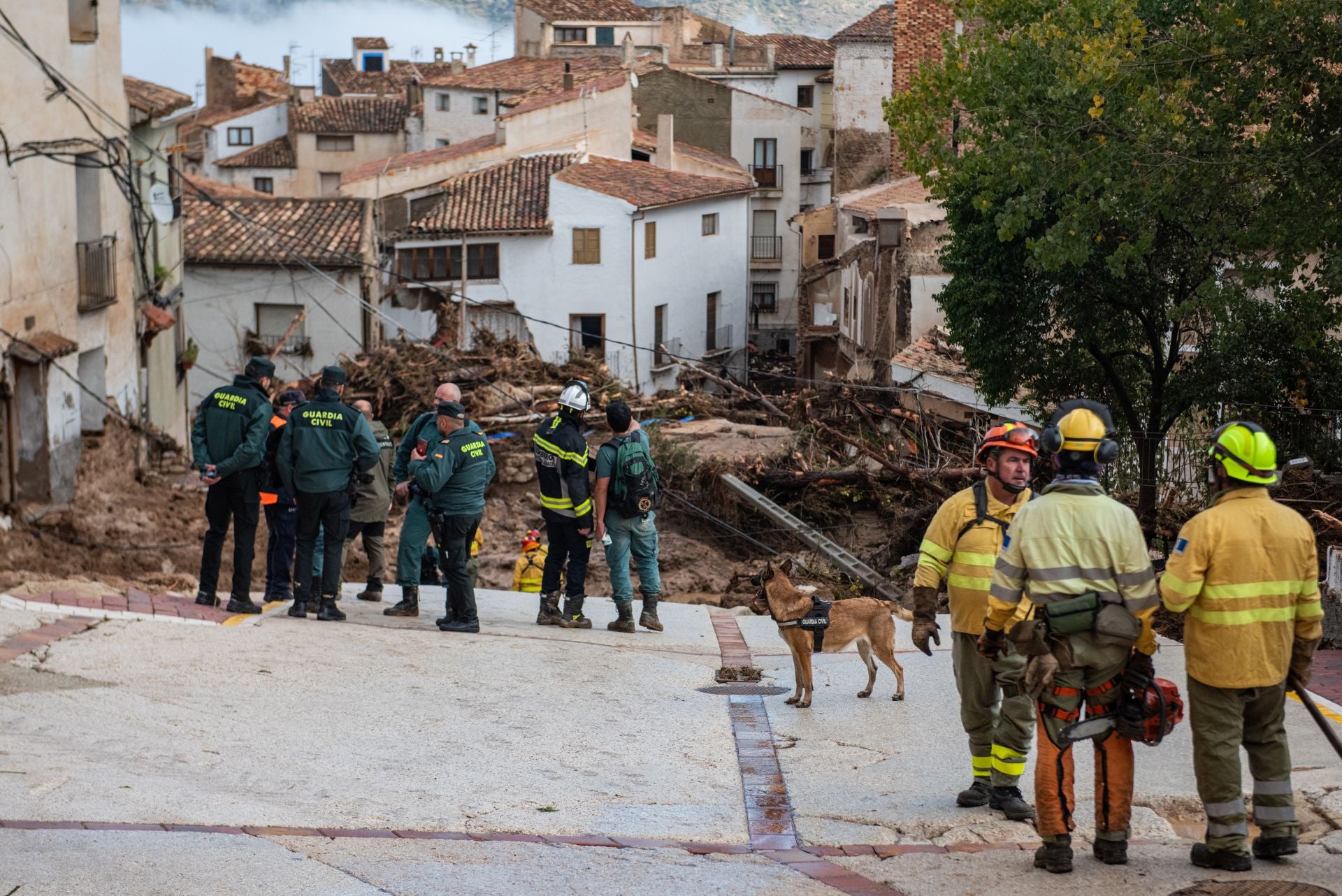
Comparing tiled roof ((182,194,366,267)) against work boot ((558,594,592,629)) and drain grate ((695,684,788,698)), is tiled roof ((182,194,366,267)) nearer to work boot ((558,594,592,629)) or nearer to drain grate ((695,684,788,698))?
work boot ((558,594,592,629))

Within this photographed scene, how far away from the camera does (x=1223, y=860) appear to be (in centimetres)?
591

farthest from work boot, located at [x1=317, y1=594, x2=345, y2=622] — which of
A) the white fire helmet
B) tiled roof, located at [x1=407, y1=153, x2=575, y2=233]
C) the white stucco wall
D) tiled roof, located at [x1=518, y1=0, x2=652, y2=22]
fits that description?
tiled roof, located at [x1=518, y1=0, x2=652, y2=22]

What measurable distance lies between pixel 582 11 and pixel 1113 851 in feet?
241

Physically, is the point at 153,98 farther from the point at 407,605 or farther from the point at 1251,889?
the point at 1251,889

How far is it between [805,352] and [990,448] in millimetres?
44039

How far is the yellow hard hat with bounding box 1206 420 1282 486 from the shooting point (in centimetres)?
598

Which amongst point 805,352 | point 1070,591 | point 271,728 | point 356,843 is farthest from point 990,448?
point 805,352

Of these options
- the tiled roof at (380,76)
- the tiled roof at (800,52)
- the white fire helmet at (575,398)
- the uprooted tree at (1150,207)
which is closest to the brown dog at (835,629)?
the white fire helmet at (575,398)

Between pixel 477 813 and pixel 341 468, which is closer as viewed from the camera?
pixel 477 813

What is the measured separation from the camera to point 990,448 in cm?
712

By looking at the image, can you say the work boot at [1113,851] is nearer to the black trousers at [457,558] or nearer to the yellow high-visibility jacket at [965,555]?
the yellow high-visibility jacket at [965,555]

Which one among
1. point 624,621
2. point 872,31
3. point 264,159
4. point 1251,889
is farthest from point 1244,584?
point 264,159

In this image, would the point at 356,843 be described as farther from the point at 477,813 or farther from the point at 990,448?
the point at 990,448

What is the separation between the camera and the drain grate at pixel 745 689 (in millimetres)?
10039
